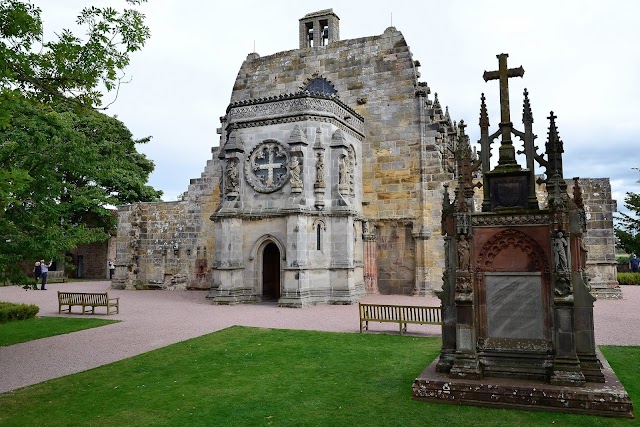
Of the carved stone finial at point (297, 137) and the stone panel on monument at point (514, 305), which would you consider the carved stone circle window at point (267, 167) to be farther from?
the stone panel on monument at point (514, 305)

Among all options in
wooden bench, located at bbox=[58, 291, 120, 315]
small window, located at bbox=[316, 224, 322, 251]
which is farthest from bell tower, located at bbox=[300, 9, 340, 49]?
wooden bench, located at bbox=[58, 291, 120, 315]

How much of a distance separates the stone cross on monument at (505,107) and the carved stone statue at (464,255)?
169 cm

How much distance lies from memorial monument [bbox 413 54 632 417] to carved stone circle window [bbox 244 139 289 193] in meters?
13.4

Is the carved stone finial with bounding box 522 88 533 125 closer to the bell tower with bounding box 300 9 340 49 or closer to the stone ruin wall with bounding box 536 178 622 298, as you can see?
the stone ruin wall with bounding box 536 178 622 298

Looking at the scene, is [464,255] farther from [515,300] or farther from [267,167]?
[267,167]

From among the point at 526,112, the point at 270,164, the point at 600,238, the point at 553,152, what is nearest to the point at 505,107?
the point at 526,112

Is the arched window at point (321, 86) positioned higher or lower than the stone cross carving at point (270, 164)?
higher

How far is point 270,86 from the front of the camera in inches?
1151

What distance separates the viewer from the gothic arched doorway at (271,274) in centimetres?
2290

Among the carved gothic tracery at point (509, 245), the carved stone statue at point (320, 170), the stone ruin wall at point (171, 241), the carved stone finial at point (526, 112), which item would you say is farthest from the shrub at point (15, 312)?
A: the carved stone finial at point (526, 112)

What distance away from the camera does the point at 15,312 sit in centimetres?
1620

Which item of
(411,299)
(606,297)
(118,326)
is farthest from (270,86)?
(606,297)

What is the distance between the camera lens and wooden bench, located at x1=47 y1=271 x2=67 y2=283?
34562 mm

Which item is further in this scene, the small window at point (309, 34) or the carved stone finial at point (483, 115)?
the small window at point (309, 34)
